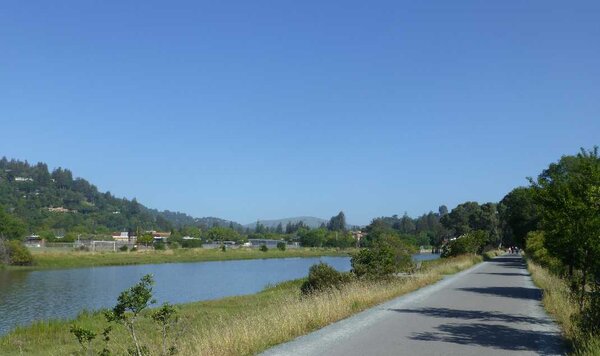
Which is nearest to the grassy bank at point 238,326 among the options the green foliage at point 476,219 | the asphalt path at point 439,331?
the asphalt path at point 439,331

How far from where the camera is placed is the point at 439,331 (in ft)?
41.9

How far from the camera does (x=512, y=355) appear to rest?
33.2 ft

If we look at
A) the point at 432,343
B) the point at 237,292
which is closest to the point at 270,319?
the point at 432,343

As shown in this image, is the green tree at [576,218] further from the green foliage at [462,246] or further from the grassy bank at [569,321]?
the green foliage at [462,246]

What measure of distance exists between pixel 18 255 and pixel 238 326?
2521 inches

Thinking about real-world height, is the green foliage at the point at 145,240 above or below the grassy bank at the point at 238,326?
above

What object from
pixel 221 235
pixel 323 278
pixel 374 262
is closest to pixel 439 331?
pixel 323 278

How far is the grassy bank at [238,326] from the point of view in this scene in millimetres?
10390

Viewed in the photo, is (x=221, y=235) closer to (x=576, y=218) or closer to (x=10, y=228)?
(x=10, y=228)

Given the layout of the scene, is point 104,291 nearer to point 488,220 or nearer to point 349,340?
point 349,340

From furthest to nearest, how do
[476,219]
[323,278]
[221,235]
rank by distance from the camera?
1. [221,235]
2. [476,219]
3. [323,278]

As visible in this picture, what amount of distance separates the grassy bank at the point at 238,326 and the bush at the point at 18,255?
47.0 metres

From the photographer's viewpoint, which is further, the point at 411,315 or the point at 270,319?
the point at 411,315

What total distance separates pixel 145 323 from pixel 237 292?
19.1 m
